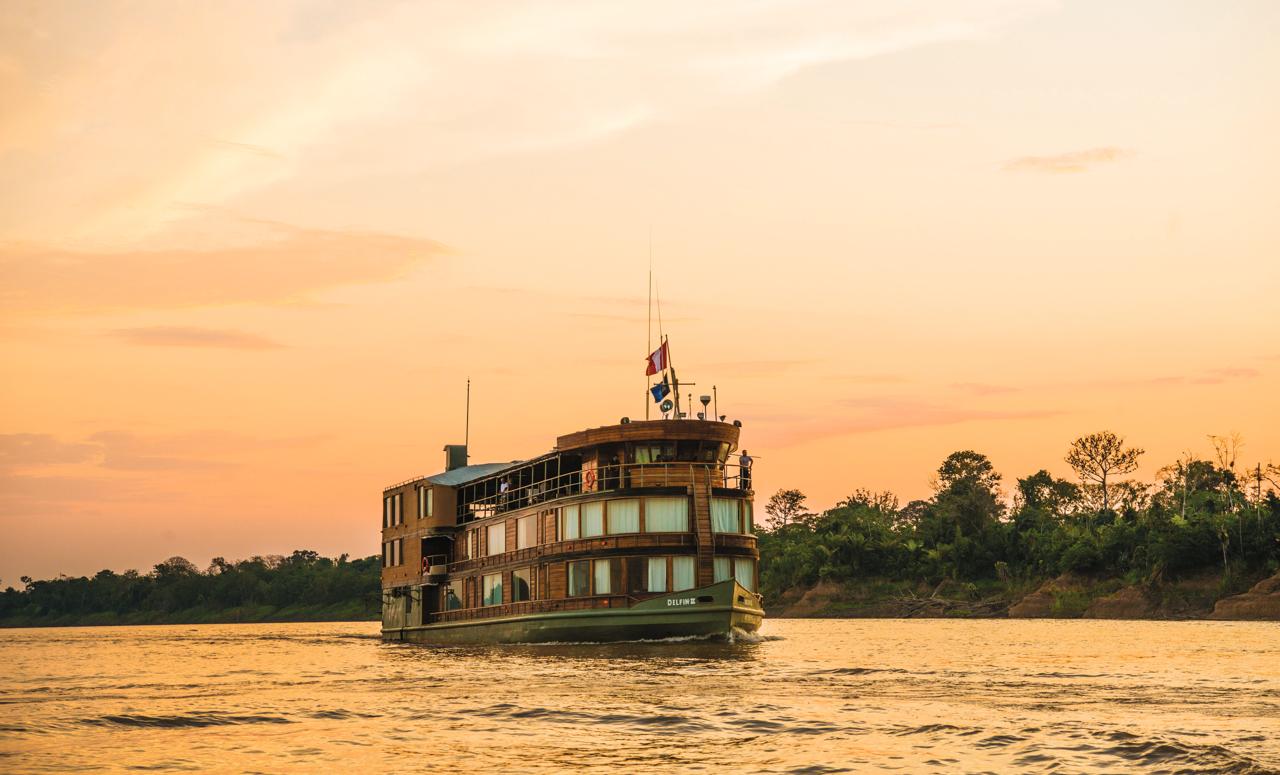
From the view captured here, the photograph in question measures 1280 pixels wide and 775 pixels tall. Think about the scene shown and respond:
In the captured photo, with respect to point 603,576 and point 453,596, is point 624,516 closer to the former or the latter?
point 603,576

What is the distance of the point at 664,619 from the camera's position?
4291 cm

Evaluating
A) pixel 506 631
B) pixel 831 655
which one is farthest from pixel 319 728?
pixel 506 631

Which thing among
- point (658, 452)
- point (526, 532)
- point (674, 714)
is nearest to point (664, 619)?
point (658, 452)

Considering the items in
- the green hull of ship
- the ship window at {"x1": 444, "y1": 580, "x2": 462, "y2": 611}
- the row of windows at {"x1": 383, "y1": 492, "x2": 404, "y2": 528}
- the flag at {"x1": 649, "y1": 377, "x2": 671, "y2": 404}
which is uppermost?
the flag at {"x1": 649, "y1": 377, "x2": 671, "y2": 404}

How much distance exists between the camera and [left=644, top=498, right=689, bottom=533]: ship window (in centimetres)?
4447

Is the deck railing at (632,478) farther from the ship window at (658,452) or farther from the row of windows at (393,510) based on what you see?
the row of windows at (393,510)

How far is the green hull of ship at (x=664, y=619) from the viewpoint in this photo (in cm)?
4278

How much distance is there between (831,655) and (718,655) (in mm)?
5146

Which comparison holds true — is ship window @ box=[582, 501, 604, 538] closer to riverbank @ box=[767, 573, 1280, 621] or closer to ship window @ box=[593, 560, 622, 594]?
Answer: ship window @ box=[593, 560, 622, 594]

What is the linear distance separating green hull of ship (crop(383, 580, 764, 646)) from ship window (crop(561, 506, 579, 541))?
2590mm

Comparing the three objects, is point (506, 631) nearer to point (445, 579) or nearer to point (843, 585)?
point (445, 579)

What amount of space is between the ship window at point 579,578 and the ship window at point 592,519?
1.00 meters

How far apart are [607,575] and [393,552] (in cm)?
1926

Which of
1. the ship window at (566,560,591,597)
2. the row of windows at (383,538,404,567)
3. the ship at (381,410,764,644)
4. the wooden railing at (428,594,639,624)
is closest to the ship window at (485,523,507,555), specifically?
the ship at (381,410,764,644)
